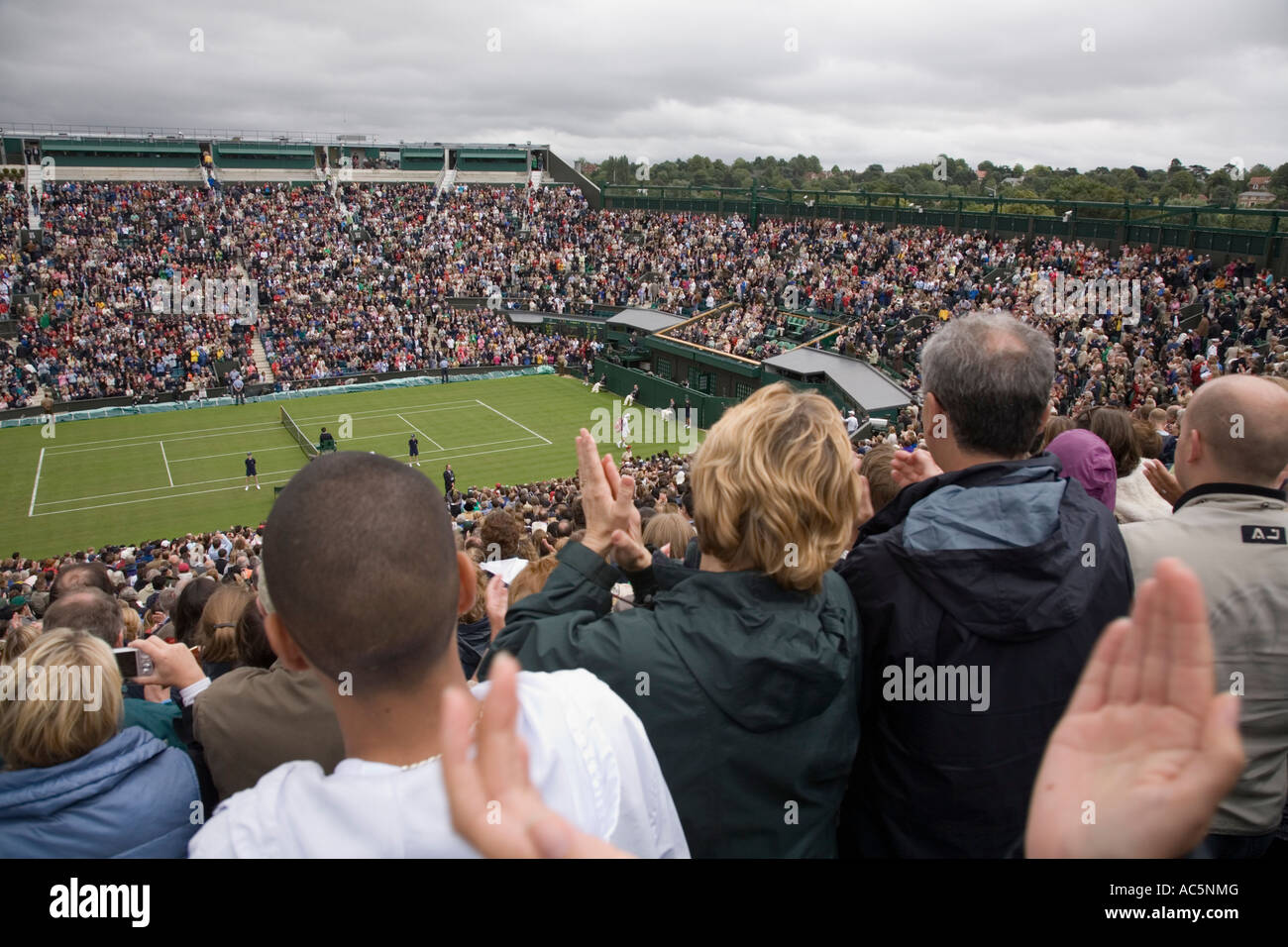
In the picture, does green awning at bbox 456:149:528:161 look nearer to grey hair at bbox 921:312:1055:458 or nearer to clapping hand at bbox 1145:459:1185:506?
clapping hand at bbox 1145:459:1185:506

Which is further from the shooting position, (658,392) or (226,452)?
(658,392)

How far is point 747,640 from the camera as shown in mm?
2250

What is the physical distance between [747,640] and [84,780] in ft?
6.88

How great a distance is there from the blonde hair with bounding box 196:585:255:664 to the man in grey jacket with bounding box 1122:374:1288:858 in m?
4.32

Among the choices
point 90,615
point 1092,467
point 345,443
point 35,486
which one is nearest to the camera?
point 1092,467

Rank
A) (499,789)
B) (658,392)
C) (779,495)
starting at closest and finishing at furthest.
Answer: (499,789)
(779,495)
(658,392)

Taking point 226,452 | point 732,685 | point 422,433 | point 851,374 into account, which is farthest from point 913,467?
point 226,452

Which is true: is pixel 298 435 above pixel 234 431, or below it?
above

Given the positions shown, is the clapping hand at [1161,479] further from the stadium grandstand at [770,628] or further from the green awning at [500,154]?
the green awning at [500,154]

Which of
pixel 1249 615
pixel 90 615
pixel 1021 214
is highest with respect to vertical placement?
pixel 1021 214

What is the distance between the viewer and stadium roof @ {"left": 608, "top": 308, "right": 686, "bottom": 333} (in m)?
41.9

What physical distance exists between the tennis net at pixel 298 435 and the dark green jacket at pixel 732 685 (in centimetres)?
2866

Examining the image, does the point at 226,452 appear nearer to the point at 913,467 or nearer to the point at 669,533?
the point at 669,533
